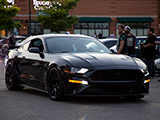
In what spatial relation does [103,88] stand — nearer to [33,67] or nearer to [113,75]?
[113,75]

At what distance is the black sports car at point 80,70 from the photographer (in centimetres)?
775

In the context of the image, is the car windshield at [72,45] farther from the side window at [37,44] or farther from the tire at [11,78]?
the tire at [11,78]

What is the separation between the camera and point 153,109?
724 centimetres

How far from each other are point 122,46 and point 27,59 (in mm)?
3802

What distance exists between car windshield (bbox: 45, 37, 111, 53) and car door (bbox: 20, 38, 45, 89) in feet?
0.96

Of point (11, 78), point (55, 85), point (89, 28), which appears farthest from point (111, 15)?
point (55, 85)

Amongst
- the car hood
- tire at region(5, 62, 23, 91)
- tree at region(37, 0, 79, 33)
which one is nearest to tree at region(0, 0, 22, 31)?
tree at region(37, 0, 79, 33)

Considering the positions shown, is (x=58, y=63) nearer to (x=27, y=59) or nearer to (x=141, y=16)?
(x=27, y=59)

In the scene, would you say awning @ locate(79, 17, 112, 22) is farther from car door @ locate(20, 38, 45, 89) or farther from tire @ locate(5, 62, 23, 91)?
car door @ locate(20, 38, 45, 89)

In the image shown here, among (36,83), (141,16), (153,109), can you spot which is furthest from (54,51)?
(141,16)

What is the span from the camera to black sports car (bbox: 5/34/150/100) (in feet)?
25.4

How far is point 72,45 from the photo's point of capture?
29.9 feet

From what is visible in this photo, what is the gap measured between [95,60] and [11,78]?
288cm

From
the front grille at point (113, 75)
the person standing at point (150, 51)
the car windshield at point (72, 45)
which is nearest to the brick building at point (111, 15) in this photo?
the person standing at point (150, 51)
